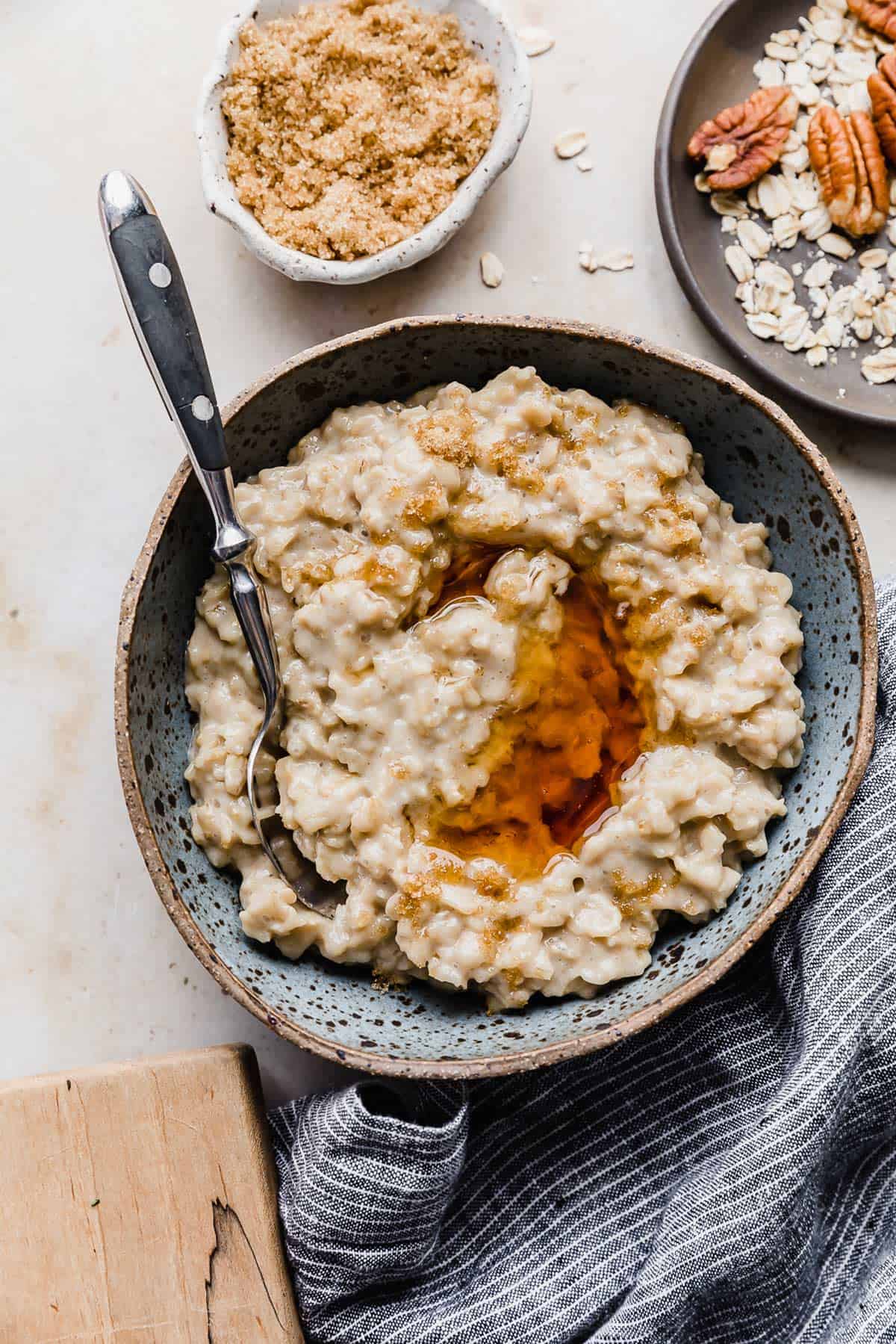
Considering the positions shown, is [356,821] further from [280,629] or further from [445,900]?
[280,629]

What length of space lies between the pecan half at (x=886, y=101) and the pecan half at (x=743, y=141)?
176mm

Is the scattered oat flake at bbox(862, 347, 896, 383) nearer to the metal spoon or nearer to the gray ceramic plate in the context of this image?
the gray ceramic plate

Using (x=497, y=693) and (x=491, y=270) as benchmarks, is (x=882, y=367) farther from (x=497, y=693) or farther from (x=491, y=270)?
(x=497, y=693)

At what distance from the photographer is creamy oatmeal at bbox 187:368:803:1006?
1.90 m

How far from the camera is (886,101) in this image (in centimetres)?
231

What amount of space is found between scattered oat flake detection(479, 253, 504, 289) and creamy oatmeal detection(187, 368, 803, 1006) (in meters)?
0.45

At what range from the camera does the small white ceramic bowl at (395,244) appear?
217 centimetres

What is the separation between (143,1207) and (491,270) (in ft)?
6.28

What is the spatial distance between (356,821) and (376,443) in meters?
0.67

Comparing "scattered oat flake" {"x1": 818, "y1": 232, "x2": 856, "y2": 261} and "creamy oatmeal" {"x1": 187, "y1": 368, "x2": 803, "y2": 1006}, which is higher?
"scattered oat flake" {"x1": 818, "y1": 232, "x2": 856, "y2": 261}

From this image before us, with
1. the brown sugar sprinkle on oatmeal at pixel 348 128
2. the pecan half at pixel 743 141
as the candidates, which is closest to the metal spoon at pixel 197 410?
the brown sugar sprinkle on oatmeal at pixel 348 128

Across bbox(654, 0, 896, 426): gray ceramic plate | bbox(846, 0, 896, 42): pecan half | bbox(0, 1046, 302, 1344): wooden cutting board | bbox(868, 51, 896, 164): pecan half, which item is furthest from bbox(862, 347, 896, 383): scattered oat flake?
bbox(0, 1046, 302, 1344): wooden cutting board

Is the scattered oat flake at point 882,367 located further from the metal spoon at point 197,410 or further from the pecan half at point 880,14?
the metal spoon at point 197,410

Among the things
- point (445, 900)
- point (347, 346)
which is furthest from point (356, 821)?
point (347, 346)
